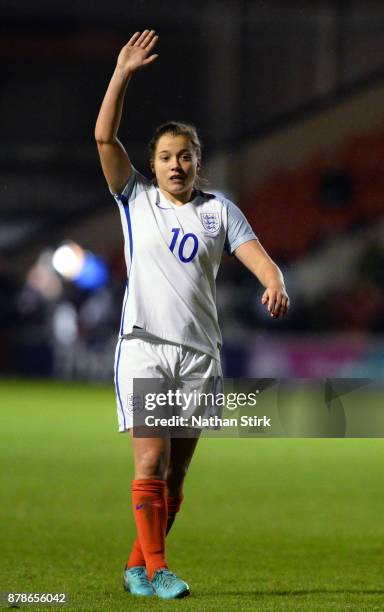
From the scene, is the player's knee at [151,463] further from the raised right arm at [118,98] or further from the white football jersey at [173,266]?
the raised right arm at [118,98]

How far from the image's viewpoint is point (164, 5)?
2570 cm

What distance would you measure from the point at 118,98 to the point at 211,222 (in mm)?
546

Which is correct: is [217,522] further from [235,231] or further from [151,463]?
[235,231]

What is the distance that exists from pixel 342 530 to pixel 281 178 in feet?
66.2

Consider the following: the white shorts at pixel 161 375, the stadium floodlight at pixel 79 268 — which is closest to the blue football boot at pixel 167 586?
the white shorts at pixel 161 375

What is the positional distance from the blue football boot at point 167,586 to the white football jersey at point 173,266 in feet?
2.56

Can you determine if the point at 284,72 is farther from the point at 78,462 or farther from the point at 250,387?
the point at 250,387

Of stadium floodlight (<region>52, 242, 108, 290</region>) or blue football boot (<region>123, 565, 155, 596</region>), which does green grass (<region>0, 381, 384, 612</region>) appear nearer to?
blue football boot (<region>123, 565, 155, 596</region>)

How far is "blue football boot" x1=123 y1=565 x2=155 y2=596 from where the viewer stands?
447 centimetres

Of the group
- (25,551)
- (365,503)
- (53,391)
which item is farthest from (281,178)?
(25,551)

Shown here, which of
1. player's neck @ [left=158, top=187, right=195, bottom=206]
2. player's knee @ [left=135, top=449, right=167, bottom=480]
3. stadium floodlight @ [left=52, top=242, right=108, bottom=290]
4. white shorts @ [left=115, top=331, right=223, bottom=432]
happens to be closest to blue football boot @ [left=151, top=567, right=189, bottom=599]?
player's knee @ [left=135, top=449, right=167, bottom=480]

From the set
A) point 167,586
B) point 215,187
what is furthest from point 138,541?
point 215,187

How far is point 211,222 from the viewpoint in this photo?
4582mm

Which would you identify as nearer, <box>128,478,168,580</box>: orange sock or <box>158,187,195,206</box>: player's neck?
<box>128,478,168,580</box>: orange sock
